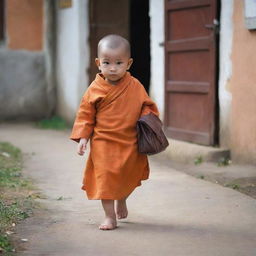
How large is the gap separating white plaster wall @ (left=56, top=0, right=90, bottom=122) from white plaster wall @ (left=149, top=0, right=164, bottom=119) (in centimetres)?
189

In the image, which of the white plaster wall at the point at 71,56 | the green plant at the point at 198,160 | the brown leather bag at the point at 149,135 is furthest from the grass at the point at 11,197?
the white plaster wall at the point at 71,56

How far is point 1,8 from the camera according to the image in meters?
10.6

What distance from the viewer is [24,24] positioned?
1062 cm

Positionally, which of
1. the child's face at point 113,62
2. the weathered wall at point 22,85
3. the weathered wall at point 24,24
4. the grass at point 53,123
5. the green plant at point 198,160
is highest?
the weathered wall at point 24,24

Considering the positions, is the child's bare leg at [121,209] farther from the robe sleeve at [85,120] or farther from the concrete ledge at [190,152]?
the concrete ledge at [190,152]

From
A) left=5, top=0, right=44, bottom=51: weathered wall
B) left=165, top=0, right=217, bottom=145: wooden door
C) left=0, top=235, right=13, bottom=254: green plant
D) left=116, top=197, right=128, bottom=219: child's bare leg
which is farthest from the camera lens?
left=5, top=0, right=44, bottom=51: weathered wall

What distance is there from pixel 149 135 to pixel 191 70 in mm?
3427

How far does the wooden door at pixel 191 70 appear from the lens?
23.3ft

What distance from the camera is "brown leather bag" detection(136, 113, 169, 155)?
408 centimetres

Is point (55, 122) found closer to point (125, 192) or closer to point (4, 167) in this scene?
point (4, 167)

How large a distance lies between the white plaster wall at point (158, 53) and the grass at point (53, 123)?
8.06 ft

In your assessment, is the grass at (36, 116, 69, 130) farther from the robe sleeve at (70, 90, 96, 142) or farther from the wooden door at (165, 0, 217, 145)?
the robe sleeve at (70, 90, 96, 142)

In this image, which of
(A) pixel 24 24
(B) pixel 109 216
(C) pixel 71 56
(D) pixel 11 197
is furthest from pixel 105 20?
(B) pixel 109 216

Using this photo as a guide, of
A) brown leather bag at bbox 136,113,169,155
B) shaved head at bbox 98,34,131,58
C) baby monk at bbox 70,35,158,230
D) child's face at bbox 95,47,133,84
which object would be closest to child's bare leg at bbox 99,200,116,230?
baby monk at bbox 70,35,158,230
